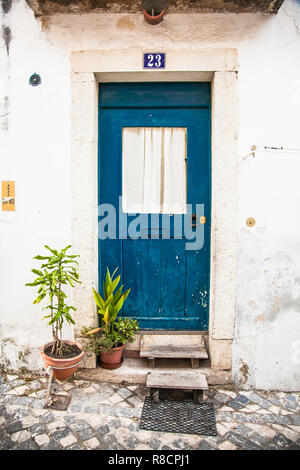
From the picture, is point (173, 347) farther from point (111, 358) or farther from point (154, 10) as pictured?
point (154, 10)

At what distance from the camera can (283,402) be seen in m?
3.19

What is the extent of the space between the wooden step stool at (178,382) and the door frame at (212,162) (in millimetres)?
364

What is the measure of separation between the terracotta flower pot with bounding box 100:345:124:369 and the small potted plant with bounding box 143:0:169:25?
3.44 m

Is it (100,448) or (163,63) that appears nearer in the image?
(100,448)

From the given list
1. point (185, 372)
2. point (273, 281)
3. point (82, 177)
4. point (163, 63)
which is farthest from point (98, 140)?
point (185, 372)

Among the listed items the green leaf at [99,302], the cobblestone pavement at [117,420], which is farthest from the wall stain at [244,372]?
the green leaf at [99,302]

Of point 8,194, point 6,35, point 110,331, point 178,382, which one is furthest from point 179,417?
point 6,35

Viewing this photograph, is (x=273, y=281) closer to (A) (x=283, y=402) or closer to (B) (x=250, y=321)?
(B) (x=250, y=321)

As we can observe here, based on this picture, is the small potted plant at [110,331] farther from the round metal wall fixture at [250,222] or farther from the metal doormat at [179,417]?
the round metal wall fixture at [250,222]

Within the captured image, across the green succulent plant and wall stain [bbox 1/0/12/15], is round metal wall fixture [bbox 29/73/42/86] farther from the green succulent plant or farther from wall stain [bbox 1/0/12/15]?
the green succulent plant

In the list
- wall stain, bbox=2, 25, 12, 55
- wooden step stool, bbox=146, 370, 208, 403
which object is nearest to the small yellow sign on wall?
wall stain, bbox=2, 25, 12, 55

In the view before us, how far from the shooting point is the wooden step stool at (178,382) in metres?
3.08

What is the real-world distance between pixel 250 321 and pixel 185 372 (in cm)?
88

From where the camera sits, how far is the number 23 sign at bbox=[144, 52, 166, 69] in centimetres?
335
